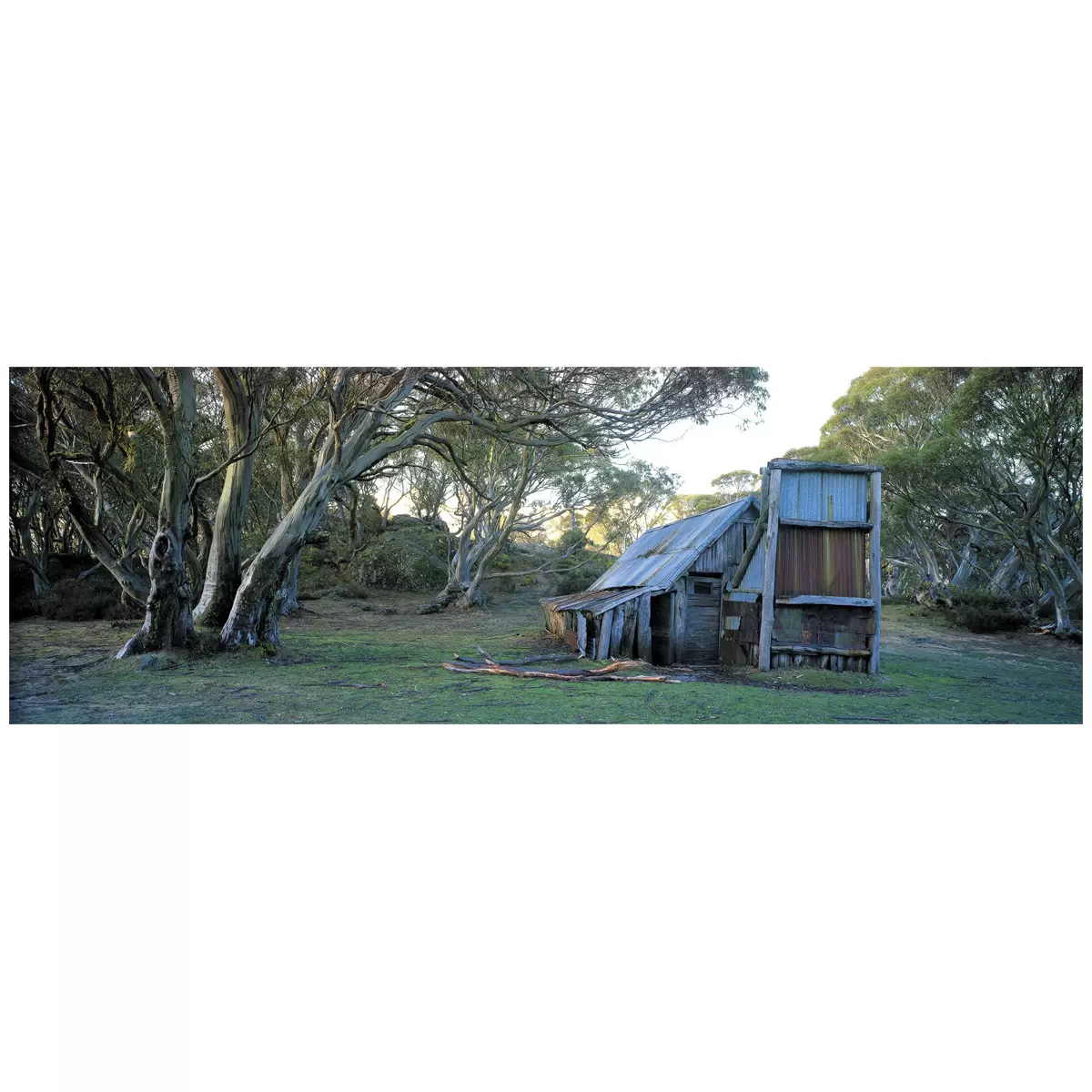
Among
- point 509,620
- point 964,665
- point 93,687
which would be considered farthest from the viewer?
point 509,620

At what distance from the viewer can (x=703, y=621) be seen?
10617mm

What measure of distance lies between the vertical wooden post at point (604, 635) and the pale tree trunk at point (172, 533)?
5.51 m

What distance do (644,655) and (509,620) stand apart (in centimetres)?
488

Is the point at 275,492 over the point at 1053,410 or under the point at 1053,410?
under

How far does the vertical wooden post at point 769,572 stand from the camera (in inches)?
374

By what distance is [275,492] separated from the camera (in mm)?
13172

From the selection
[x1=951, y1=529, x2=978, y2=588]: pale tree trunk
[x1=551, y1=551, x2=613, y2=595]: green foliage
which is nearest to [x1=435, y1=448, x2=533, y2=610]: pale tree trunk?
[x1=551, y1=551, x2=613, y2=595]: green foliage

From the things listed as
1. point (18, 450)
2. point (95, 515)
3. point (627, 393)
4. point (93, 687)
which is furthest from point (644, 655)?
point (18, 450)

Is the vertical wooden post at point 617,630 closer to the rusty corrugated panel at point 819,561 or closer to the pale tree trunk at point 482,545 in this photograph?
the rusty corrugated panel at point 819,561

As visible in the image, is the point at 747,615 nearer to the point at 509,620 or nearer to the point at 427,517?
the point at 509,620

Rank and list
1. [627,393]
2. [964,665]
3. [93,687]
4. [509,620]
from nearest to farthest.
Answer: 1. [93,687]
2. [627,393]
3. [964,665]
4. [509,620]

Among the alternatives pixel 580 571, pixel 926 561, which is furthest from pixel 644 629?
pixel 926 561

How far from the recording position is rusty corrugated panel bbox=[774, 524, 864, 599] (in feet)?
31.5

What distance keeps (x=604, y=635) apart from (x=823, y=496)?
3599 mm
